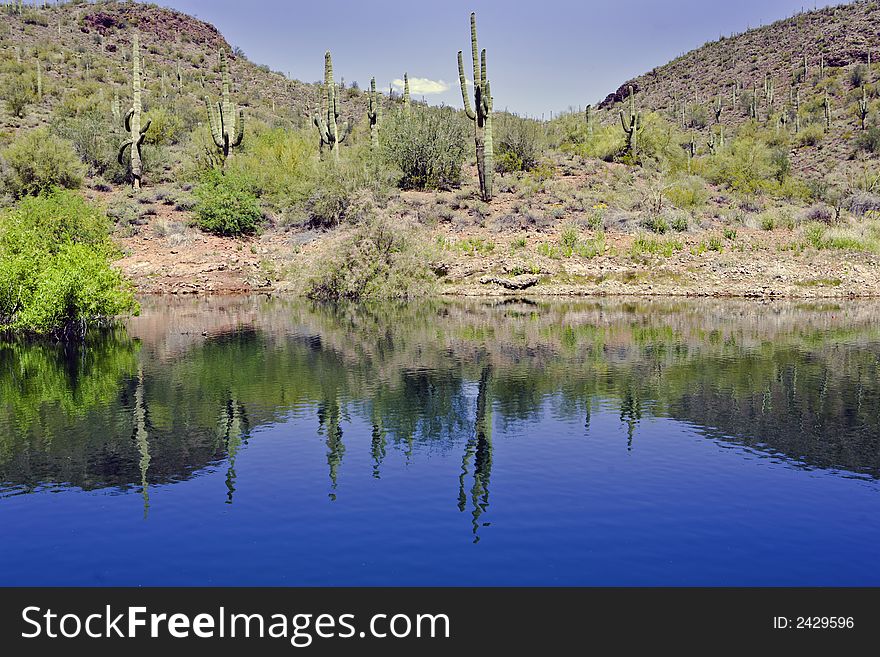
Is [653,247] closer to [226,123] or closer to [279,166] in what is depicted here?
[279,166]

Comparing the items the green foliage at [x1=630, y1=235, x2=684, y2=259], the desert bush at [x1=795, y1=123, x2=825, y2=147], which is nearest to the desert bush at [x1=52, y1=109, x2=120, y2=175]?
the green foliage at [x1=630, y1=235, x2=684, y2=259]

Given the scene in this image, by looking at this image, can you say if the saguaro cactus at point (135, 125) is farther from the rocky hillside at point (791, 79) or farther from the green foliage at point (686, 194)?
the rocky hillside at point (791, 79)

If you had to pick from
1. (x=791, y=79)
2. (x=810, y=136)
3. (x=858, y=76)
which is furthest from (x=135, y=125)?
(x=791, y=79)

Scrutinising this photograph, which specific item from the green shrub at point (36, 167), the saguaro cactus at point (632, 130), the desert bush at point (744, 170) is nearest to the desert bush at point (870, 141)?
the desert bush at point (744, 170)

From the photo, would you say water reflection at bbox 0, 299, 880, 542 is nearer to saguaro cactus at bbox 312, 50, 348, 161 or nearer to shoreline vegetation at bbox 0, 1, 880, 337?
shoreline vegetation at bbox 0, 1, 880, 337

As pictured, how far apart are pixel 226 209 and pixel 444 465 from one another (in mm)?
35458

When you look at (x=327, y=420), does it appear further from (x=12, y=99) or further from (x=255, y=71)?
(x=255, y=71)

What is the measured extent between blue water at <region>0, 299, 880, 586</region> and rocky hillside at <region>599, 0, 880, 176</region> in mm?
55979

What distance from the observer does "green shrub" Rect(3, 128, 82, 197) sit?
46.1m

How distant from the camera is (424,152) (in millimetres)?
50469

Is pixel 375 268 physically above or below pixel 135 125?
below
